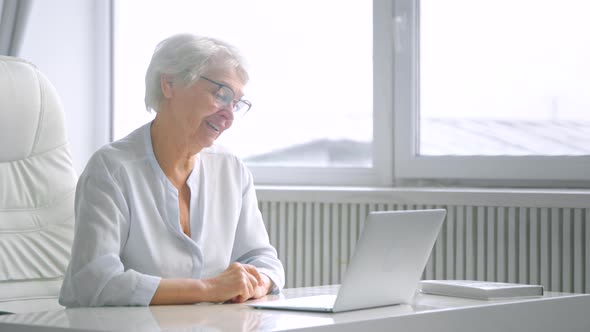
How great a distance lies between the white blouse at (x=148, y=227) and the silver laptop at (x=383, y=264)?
30cm

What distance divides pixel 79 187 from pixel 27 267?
47 cm

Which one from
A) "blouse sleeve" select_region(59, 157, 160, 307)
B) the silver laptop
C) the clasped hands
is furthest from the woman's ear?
the silver laptop

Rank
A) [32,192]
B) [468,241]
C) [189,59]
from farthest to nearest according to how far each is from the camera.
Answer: [468,241]
[32,192]
[189,59]

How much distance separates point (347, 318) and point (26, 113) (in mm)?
1247

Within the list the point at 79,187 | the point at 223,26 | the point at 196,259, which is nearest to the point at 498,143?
the point at 223,26

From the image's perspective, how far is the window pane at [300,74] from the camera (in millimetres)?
3217

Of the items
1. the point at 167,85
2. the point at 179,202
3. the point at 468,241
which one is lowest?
the point at 468,241

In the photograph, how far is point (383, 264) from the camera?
1538 millimetres

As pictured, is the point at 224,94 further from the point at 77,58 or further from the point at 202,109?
the point at 77,58

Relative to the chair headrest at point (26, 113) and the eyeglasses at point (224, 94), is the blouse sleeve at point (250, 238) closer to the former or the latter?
the eyeglasses at point (224, 94)

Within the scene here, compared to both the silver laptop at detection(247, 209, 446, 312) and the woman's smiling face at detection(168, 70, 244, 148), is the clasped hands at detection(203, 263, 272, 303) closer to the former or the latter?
the silver laptop at detection(247, 209, 446, 312)

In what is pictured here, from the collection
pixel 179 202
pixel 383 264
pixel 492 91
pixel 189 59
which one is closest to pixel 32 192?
pixel 179 202

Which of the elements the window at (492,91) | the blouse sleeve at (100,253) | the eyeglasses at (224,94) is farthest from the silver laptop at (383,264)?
the window at (492,91)

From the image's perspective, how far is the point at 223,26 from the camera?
3457 mm
